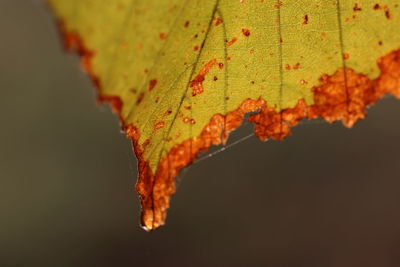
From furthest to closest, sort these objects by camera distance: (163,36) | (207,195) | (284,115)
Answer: (207,195)
(284,115)
(163,36)

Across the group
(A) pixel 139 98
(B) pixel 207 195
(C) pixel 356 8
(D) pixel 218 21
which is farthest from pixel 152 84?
(B) pixel 207 195

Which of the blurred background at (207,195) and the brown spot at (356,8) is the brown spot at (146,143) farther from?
the blurred background at (207,195)

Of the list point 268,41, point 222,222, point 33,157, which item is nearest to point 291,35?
point 268,41

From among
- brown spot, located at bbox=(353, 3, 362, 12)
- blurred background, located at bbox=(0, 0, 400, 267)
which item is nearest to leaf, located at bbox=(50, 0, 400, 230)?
brown spot, located at bbox=(353, 3, 362, 12)

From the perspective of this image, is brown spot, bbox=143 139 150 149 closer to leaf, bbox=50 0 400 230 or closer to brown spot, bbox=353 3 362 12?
leaf, bbox=50 0 400 230

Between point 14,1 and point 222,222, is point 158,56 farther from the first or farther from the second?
point 14,1

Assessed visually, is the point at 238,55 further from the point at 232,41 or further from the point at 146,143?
the point at 146,143

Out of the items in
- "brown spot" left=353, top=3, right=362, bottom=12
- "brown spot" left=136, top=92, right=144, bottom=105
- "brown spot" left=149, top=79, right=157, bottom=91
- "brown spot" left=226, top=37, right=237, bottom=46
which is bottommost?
"brown spot" left=136, top=92, right=144, bottom=105

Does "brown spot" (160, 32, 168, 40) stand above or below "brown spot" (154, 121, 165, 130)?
above
